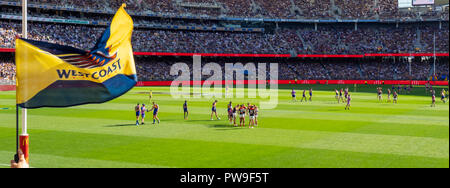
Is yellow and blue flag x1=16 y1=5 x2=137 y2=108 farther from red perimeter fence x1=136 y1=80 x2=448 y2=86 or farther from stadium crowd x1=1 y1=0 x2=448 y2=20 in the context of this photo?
stadium crowd x1=1 y1=0 x2=448 y2=20

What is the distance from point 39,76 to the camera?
10.7m

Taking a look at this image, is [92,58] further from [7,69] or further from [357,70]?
[357,70]

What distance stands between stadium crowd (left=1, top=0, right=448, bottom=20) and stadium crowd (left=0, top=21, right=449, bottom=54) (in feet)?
8.71

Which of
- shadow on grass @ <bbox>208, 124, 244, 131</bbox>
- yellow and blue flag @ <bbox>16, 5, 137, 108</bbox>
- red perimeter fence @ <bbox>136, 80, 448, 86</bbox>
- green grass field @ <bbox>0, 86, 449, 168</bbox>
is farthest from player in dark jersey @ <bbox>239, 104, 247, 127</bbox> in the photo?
red perimeter fence @ <bbox>136, 80, 448, 86</bbox>

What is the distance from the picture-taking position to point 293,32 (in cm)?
9644

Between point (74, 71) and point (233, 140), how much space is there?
11726 mm

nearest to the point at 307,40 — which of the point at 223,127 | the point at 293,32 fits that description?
the point at 293,32

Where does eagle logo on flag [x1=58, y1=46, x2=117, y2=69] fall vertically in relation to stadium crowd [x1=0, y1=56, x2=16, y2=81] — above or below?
below

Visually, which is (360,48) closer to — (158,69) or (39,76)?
(158,69)

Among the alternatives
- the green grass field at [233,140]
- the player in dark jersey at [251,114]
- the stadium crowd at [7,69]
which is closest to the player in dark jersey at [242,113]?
the player in dark jersey at [251,114]

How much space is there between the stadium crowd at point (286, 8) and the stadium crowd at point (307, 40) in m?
2.66

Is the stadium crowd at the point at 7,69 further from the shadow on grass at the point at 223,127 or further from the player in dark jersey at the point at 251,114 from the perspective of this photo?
the player in dark jersey at the point at 251,114

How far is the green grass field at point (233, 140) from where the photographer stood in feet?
55.3

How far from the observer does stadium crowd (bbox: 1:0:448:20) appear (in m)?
89.3
